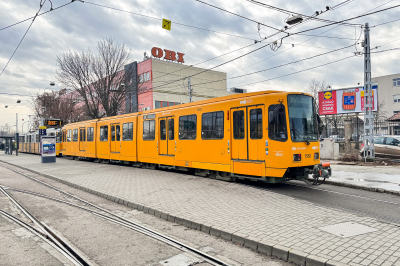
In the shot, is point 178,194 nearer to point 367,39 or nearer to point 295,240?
point 295,240

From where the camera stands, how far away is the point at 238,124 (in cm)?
1070

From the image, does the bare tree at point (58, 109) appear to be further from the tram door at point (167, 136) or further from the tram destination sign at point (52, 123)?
the tram door at point (167, 136)

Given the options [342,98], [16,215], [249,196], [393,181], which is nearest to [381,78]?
[342,98]

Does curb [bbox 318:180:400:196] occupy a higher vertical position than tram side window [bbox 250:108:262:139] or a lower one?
lower

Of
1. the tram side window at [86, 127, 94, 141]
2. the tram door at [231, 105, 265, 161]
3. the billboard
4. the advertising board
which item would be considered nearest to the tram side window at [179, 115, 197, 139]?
the tram door at [231, 105, 265, 161]

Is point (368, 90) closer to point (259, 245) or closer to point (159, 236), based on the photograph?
point (259, 245)

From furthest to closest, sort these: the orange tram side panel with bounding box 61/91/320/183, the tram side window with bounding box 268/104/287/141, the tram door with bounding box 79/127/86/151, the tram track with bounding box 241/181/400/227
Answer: the tram door with bounding box 79/127/86/151 < the orange tram side panel with bounding box 61/91/320/183 < the tram side window with bounding box 268/104/287/141 < the tram track with bounding box 241/181/400/227

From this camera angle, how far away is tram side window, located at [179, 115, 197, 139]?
12766mm

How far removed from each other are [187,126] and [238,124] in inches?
123

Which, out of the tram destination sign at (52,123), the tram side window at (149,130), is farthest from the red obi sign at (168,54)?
the tram side window at (149,130)

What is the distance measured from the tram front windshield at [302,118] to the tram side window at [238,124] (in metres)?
1.70

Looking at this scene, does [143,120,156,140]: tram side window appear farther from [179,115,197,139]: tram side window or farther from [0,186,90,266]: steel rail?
[0,186,90,266]: steel rail

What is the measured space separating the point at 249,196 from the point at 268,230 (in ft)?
10.1

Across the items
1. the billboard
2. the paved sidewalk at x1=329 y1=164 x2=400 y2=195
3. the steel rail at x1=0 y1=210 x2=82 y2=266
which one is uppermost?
the billboard
